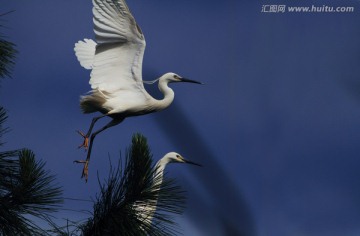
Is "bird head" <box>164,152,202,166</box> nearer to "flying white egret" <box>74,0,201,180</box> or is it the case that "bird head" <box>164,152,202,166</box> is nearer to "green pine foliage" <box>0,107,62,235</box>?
"flying white egret" <box>74,0,201,180</box>

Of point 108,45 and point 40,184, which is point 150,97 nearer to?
point 108,45

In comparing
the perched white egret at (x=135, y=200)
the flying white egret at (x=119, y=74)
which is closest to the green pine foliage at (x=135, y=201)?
the perched white egret at (x=135, y=200)

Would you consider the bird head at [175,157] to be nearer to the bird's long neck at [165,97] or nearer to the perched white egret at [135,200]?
the bird's long neck at [165,97]

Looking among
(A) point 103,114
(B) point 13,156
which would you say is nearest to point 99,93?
(A) point 103,114

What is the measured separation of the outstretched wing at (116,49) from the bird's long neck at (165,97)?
0.14m

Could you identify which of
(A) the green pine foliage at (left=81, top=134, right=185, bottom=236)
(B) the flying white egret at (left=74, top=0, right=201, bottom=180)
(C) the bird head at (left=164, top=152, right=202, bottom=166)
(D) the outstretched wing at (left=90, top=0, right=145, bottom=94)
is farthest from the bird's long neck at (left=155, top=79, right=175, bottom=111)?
(A) the green pine foliage at (left=81, top=134, right=185, bottom=236)

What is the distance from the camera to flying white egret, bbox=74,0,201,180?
529 centimetres

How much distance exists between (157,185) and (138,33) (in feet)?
7.94

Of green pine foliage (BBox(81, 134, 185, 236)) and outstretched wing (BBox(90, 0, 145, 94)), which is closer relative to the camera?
green pine foliage (BBox(81, 134, 185, 236))

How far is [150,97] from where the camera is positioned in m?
5.55

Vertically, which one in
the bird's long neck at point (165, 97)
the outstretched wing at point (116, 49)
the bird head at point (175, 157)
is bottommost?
the bird head at point (175, 157)

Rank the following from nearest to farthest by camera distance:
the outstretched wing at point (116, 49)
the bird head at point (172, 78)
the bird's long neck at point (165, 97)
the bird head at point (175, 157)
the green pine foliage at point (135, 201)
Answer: the green pine foliage at point (135, 201)
the outstretched wing at point (116, 49)
the bird's long neck at point (165, 97)
the bird head at point (172, 78)
the bird head at point (175, 157)

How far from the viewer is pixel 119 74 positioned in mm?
5578

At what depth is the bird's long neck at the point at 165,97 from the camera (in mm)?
5551
